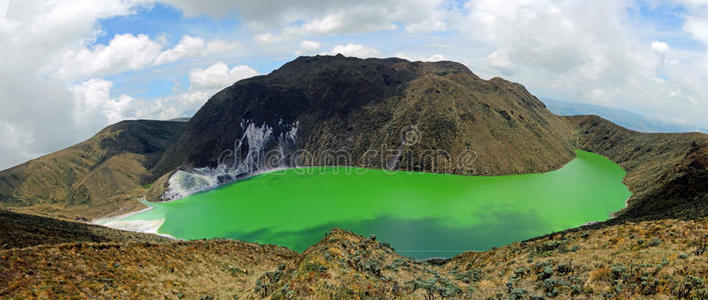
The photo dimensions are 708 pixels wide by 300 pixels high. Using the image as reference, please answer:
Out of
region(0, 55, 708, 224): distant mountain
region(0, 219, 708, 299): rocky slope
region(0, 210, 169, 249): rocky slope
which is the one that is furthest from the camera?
region(0, 55, 708, 224): distant mountain

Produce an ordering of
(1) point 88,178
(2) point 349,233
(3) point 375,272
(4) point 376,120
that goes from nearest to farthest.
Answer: (3) point 375,272
(2) point 349,233
(1) point 88,178
(4) point 376,120

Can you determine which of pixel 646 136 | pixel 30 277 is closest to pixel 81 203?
pixel 30 277

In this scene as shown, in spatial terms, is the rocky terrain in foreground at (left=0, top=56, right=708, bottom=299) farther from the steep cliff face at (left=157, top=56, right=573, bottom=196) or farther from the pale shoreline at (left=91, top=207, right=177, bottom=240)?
the pale shoreline at (left=91, top=207, right=177, bottom=240)

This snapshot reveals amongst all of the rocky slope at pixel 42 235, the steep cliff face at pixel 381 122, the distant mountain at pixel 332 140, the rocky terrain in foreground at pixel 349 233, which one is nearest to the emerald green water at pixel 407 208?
the rocky terrain in foreground at pixel 349 233

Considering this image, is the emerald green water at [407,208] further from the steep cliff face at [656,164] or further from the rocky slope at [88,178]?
the rocky slope at [88,178]

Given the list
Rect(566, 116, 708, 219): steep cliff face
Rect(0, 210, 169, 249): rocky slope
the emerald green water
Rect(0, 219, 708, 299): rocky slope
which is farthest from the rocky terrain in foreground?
the emerald green water

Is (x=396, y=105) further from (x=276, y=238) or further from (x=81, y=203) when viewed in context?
(x=81, y=203)

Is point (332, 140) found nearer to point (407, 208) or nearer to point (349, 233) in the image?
point (407, 208)

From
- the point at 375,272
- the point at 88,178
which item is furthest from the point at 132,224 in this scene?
the point at 375,272
